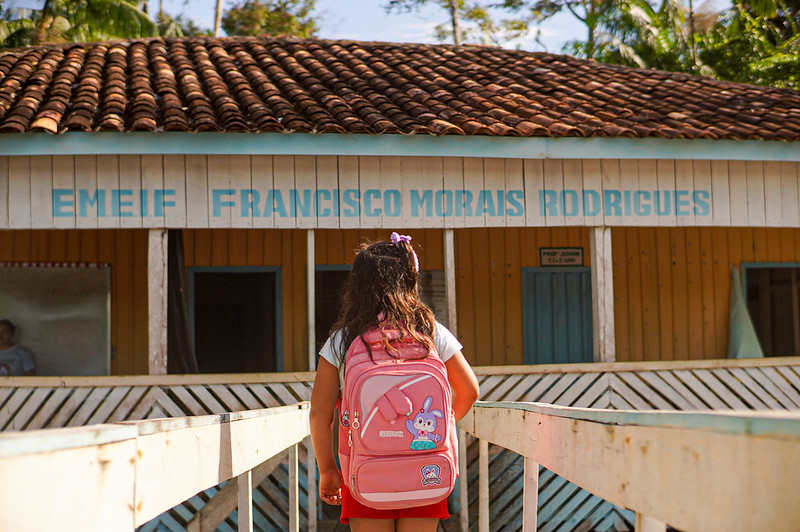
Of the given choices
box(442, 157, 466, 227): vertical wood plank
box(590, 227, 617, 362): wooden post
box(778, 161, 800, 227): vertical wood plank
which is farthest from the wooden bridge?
box(778, 161, 800, 227): vertical wood plank

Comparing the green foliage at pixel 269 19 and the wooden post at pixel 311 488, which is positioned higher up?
the green foliage at pixel 269 19

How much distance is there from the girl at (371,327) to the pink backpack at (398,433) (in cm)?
11

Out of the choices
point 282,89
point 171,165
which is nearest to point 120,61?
point 282,89

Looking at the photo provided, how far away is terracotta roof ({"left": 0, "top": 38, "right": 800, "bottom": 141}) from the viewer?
8.34 metres

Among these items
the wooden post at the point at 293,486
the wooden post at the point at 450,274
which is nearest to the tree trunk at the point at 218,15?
the wooden post at the point at 450,274

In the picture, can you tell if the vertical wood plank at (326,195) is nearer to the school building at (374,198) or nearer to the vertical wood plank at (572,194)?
the school building at (374,198)

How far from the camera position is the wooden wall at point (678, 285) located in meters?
11.5

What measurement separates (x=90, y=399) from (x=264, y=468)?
1.78 m

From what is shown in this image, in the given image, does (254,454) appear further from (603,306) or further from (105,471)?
(603,306)

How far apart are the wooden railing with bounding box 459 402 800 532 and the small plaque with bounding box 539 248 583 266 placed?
8.80 m

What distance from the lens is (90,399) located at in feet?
26.3

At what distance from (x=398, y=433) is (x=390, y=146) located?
5.69 metres

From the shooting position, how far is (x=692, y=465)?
161cm

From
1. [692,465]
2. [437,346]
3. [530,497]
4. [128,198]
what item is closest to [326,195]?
[128,198]
